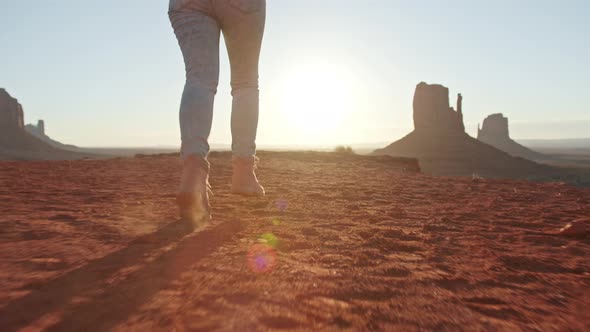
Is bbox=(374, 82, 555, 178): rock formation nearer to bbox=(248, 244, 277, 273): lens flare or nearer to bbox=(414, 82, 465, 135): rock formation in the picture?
bbox=(414, 82, 465, 135): rock formation

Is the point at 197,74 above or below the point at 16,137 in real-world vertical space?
below

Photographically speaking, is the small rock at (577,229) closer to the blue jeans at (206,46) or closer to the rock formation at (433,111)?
the blue jeans at (206,46)

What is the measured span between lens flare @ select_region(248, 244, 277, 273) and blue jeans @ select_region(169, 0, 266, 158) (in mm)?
686

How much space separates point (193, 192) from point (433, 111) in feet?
228

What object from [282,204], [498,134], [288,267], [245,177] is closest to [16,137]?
[245,177]

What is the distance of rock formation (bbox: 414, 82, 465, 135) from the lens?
217ft

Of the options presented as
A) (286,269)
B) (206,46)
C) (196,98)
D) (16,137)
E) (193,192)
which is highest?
(16,137)

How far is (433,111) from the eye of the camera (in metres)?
66.1

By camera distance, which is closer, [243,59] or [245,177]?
[243,59]

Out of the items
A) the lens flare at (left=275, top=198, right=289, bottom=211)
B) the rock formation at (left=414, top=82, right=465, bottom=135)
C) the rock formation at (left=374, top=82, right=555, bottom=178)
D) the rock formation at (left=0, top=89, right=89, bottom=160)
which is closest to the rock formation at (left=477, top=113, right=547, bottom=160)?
the rock formation at (left=374, top=82, right=555, bottom=178)

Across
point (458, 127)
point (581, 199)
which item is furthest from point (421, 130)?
point (581, 199)

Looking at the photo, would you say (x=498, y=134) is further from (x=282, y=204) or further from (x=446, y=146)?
(x=282, y=204)

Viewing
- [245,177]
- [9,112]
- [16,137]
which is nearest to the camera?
[245,177]

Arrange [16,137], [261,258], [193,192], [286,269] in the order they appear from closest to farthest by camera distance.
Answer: [286,269] < [261,258] < [193,192] < [16,137]
